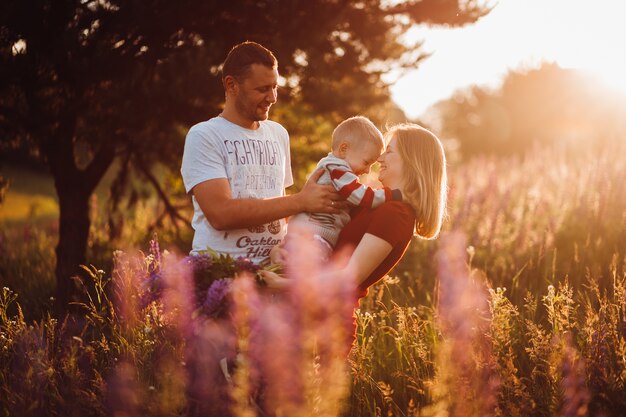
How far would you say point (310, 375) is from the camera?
7.68ft

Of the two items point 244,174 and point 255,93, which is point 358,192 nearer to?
point 244,174

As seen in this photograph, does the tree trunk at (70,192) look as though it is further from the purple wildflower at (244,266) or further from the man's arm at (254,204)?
the purple wildflower at (244,266)

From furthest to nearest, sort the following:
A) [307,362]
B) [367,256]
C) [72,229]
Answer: [72,229] < [367,256] < [307,362]

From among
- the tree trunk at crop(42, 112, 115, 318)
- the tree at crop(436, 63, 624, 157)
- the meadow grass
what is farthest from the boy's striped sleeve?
the tree at crop(436, 63, 624, 157)

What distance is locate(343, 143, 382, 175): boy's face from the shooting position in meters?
3.18

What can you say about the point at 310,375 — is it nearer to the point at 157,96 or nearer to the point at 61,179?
the point at 157,96

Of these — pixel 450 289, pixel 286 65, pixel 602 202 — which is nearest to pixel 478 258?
pixel 602 202

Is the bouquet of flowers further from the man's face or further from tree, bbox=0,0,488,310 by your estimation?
tree, bbox=0,0,488,310

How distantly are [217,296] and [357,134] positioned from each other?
50.5 inches

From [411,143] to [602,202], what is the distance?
3962 millimetres

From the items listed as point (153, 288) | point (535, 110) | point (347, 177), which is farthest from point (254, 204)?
point (535, 110)

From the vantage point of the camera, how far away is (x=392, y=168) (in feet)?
9.95

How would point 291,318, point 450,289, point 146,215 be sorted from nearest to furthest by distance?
1. point 291,318
2. point 450,289
3. point 146,215

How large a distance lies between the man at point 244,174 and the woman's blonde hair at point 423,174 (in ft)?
1.29
